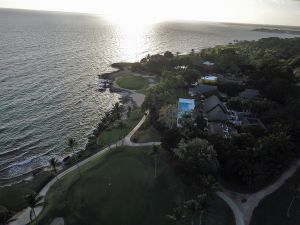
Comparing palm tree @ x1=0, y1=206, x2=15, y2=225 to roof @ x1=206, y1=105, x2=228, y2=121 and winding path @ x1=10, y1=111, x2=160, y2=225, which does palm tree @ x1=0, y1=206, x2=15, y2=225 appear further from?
roof @ x1=206, y1=105, x2=228, y2=121

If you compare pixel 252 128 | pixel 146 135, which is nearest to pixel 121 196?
pixel 146 135

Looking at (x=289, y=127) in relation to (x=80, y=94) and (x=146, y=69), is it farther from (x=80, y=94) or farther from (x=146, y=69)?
(x=146, y=69)

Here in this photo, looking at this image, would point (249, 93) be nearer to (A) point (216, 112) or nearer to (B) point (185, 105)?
(A) point (216, 112)

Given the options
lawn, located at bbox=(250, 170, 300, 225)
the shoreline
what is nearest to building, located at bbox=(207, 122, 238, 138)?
lawn, located at bbox=(250, 170, 300, 225)

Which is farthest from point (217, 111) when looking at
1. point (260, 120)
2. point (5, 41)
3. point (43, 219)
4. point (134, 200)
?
point (5, 41)

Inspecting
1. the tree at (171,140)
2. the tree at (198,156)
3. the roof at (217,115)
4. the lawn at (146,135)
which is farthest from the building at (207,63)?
the tree at (198,156)

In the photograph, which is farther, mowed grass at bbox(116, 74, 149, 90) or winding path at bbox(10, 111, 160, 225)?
mowed grass at bbox(116, 74, 149, 90)
